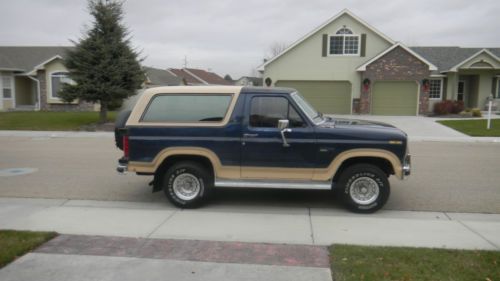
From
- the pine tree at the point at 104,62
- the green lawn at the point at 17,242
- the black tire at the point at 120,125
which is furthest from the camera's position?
the pine tree at the point at 104,62

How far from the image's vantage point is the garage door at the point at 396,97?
93.8 feet

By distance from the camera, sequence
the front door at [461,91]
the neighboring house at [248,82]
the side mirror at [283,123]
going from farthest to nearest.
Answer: the front door at [461,91], the neighboring house at [248,82], the side mirror at [283,123]

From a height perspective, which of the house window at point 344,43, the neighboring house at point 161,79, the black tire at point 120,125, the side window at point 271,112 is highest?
the house window at point 344,43

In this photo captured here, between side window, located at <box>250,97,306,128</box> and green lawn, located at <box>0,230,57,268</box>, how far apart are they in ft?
10.9

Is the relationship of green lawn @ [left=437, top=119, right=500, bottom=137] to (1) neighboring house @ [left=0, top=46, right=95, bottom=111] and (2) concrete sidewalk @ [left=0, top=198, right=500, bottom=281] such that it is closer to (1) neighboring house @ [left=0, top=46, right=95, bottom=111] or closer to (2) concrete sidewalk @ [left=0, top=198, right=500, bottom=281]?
(2) concrete sidewalk @ [left=0, top=198, right=500, bottom=281]

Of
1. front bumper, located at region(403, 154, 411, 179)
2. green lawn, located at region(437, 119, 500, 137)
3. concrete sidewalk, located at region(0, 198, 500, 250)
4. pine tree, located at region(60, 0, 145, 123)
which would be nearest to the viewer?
concrete sidewalk, located at region(0, 198, 500, 250)

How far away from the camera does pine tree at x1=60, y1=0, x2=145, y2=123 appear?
21.1m

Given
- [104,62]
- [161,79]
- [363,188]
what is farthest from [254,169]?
[161,79]

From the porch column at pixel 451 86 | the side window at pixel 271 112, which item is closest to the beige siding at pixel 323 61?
the porch column at pixel 451 86

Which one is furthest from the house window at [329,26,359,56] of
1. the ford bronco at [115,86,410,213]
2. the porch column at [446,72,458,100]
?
the ford bronco at [115,86,410,213]

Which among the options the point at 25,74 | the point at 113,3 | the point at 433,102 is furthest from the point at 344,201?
the point at 25,74

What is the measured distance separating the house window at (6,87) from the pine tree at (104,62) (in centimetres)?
1384

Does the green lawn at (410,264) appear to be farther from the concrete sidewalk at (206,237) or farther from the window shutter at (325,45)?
the window shutter at (325,45)

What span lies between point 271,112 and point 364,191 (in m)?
1.92
